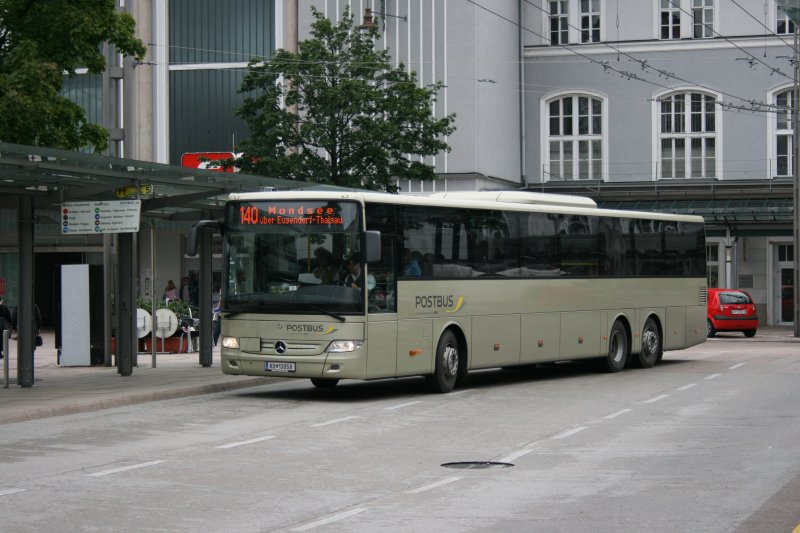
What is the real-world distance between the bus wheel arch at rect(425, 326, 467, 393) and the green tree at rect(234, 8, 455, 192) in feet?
44.4

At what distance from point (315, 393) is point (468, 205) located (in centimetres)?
376

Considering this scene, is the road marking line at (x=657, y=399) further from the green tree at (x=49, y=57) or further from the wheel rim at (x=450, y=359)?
the green tree at (x=49, y=57)

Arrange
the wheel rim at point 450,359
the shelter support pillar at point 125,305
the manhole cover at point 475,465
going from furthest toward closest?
1. the shelter support pillar at point 125,305
2. the wheel rim at point 450,359
3. the manhole cover at point 475,465

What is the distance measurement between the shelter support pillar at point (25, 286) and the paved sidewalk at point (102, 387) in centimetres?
52

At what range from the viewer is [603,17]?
52.7 meters

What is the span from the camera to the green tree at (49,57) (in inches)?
799

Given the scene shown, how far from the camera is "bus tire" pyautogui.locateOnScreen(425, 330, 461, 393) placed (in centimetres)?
1964

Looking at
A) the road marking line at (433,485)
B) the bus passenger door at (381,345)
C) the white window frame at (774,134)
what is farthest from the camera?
the white window frame at (774,134)

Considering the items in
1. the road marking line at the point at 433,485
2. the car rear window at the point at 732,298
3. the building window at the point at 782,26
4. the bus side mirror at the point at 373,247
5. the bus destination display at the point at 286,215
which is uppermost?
the building window at the point at 782,26

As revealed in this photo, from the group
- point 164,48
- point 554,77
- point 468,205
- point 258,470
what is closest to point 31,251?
point 468,205

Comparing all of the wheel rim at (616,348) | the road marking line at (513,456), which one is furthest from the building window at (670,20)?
the road marking line at (513,456)

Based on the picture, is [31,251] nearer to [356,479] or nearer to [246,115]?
[356,479]

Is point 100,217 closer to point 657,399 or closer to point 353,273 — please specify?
point 353,273

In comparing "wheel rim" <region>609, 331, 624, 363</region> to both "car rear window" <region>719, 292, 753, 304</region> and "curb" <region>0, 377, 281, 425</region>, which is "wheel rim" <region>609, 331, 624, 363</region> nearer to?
"curb" <region>0, 377, 281, 425</region>
